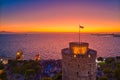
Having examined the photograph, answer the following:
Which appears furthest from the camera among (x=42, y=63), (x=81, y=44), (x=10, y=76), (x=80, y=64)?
(x=42, y=63)

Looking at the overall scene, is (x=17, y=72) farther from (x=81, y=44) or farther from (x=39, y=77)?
(x=81, y=44)

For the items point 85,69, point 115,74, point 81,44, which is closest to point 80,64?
point 85,69

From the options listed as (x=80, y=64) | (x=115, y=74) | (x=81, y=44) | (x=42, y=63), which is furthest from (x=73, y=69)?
(x=42, y=63)

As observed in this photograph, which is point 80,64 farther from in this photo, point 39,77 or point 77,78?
point 39,77

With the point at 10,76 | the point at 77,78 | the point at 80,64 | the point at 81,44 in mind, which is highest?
the point at 81,44

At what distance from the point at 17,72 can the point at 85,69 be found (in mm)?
17637

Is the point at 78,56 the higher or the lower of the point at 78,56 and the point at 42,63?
the higher

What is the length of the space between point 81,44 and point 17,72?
656 inches

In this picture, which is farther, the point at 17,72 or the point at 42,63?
the point at 42,63

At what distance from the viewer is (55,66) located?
39.8 m

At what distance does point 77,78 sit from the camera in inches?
867

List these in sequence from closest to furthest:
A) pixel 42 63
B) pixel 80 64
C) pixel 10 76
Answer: pixel 80 64 < pixel 10 76 < pixel 42 63

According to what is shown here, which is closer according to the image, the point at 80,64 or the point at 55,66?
the point at 80,64

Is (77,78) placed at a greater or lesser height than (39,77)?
greater
